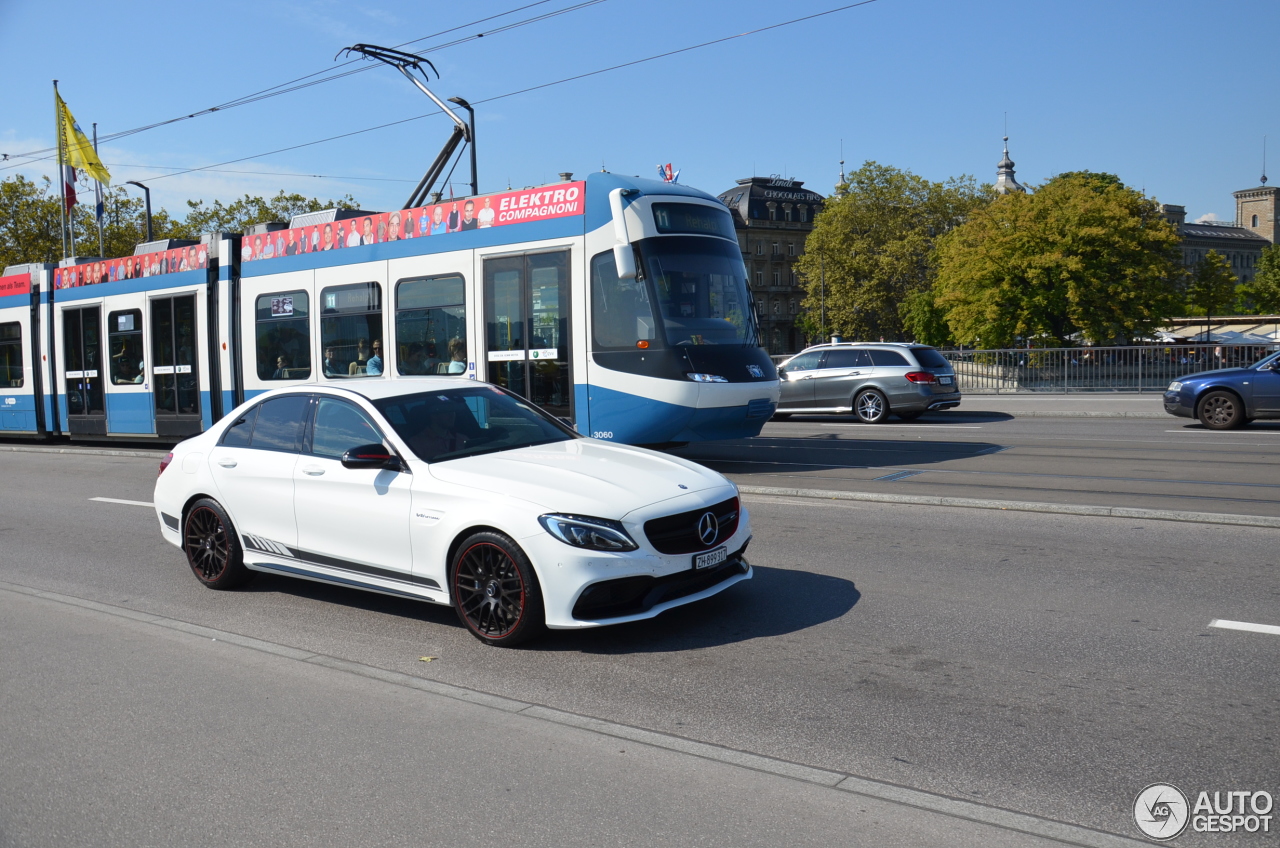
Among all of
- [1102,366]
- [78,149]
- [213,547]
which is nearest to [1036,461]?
[213,547]

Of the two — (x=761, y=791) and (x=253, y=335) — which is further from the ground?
(x=253, y=335)

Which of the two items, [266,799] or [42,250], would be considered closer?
[266,799]

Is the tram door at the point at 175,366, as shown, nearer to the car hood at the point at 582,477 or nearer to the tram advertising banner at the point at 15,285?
the tram advertising banner at the point at 15,285

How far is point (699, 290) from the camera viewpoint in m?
12.7

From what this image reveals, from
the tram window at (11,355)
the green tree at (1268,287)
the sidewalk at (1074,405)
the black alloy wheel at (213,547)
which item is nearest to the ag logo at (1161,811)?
the black alloy wheel at (213,547)

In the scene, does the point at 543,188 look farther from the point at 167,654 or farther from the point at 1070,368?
the point at 1070,368

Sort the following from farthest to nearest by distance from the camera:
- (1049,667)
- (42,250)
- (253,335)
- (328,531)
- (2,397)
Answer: (42,250) → (2,397) → (253,335) → (328,531) → (1049,667)

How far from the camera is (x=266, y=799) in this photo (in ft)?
13.0

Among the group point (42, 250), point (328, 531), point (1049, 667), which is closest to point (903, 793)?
point (1049, 667)

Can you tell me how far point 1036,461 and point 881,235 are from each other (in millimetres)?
81211

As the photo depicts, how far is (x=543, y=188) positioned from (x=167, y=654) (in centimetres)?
844

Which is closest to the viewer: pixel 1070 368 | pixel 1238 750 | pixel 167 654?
pixel 1238 750

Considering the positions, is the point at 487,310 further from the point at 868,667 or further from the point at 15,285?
the point at 15,285

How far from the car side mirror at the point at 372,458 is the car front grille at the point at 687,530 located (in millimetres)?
1646
